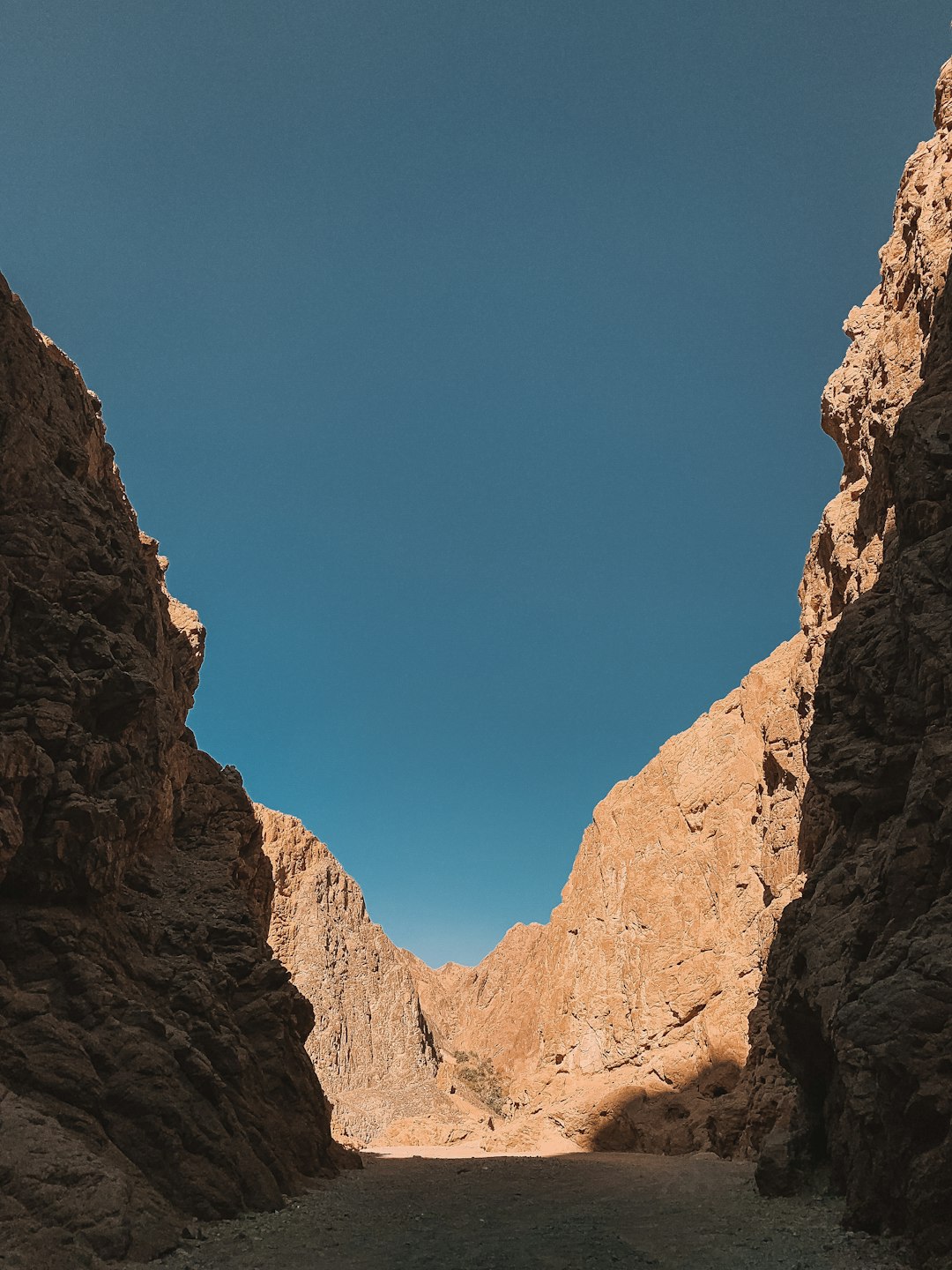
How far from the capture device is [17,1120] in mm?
12578

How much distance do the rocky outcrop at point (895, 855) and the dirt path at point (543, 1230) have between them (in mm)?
1119

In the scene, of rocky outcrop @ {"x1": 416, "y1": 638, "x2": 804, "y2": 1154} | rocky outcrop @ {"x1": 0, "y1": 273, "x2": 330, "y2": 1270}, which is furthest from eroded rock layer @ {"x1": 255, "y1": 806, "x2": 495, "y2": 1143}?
rocky outcrop @ {"x1": 0, "y1": 273, "x2": 330, "y2": 1270}

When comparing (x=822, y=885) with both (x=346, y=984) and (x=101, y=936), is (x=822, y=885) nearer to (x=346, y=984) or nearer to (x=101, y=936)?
(x=101, y=936)

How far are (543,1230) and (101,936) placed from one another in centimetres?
954

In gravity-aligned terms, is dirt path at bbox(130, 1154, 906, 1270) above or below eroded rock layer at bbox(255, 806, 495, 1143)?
below

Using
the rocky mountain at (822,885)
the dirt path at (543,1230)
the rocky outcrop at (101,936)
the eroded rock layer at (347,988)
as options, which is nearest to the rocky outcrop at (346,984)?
the eroded rock layer at (347,988)

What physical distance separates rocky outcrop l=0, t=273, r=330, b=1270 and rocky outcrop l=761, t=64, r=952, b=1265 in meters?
10.2

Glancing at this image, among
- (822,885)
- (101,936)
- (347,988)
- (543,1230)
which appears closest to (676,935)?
(822,885)

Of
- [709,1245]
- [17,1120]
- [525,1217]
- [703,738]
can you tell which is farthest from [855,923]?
[703,738]

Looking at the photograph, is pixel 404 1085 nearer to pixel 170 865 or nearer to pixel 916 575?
pixel 170 865

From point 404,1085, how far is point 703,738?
40350 millimetres

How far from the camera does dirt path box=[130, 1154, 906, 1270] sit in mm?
12289

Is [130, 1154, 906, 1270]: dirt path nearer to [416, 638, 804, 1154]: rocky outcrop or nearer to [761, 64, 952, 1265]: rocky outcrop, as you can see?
[761, 64, 952, 1265]: rocky outcrop

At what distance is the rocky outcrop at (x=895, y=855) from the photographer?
11.7 metres
